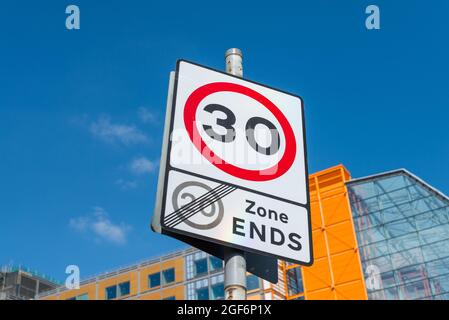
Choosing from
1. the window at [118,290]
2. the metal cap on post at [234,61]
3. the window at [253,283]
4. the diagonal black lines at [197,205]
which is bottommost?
the diagonal black lines at [197,205]

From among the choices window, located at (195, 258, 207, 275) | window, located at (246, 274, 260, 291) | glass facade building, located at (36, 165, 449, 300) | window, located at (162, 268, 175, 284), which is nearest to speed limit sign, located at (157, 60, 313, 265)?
glass facade building, located at (36, 165, 449, 300)

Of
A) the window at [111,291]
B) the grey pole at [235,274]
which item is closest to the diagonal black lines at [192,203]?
the grey pole at [235,274]

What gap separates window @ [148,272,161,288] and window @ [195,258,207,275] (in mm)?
3775

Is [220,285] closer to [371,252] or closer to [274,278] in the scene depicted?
[371,252]

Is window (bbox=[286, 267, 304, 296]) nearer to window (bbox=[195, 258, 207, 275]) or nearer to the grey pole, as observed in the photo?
window (bbox=[195, 258, 207, 275])

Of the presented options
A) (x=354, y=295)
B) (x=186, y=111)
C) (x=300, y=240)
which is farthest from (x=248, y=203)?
(x=354, y=295)

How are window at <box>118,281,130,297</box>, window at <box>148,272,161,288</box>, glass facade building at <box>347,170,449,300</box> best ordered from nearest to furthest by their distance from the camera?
glass facade building at <box>347,170,449,300</box>, window at <box>148,272,161,288</box>, window at <box>118,281,130,297</box>

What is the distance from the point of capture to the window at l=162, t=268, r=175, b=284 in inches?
2052

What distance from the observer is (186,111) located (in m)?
4.74

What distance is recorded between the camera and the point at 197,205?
4.30m

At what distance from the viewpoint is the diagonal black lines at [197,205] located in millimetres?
4191

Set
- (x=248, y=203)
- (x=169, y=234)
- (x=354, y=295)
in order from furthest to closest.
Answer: (x=354, y=295), (x=248, y=203), (x=169, y=234)

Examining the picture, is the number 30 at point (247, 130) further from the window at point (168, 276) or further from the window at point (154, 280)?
the window at point (154, 280)
